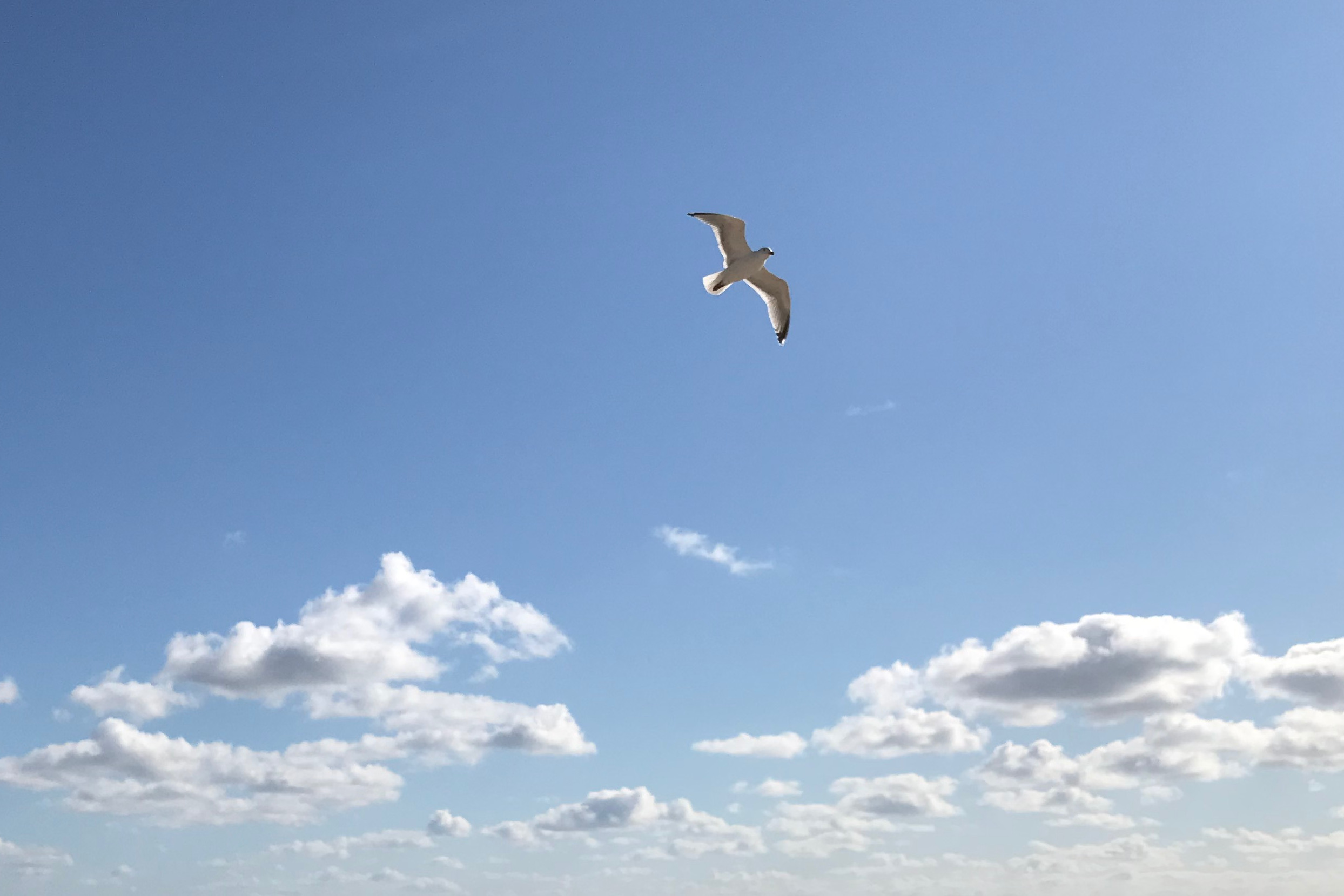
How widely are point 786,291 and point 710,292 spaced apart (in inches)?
215

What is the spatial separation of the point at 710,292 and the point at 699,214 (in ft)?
16.1

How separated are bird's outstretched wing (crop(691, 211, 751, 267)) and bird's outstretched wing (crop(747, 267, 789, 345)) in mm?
1797

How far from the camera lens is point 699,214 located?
7375 cm

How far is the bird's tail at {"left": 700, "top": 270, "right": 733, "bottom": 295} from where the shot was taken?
72.5 meters

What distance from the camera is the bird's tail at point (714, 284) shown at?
72.5m

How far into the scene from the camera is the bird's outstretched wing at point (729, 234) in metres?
73.2

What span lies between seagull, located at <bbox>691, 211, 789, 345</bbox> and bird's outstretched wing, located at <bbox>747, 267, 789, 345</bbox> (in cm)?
3

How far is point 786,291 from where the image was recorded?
2965 inches

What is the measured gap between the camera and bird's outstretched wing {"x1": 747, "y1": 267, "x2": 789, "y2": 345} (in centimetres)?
7469

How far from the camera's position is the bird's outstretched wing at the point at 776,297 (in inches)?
2940

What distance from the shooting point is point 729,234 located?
73.4 m

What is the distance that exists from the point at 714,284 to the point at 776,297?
15.1 feet

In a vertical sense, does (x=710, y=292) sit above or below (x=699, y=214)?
below

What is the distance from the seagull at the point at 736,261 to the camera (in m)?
72.9
